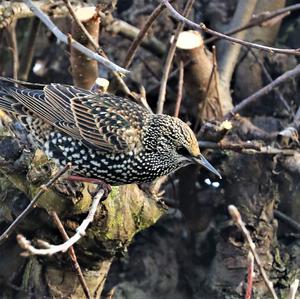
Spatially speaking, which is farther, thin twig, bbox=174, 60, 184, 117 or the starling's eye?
thin twig, bbox=174, 60, 184, 117

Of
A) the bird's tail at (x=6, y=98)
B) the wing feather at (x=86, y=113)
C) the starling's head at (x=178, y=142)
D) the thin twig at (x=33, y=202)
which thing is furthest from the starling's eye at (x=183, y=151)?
the thin twig at (x=33, y=202)

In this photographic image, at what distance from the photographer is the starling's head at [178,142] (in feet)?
12.7

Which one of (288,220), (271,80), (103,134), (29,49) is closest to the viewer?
(103,134)

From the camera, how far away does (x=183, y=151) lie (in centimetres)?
393

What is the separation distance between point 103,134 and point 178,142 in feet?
1.23

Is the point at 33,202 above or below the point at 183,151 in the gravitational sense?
above

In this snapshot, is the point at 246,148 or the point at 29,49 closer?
the point at 246,148

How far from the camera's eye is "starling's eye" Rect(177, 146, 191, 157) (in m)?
→ 3.91

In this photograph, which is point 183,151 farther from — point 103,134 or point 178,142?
point 103,134

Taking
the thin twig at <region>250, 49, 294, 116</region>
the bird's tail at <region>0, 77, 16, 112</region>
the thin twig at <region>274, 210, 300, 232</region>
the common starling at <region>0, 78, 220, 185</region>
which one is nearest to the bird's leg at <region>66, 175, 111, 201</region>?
the common starling at <region>0, 78, 220, 185</region>

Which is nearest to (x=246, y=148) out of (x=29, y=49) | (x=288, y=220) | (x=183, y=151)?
(x=183, y=151)

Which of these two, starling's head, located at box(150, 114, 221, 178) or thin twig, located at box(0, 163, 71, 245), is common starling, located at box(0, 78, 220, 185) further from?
thin twig, located at box(0, 163, 71, 245)

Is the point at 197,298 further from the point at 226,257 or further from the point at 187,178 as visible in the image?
the point at 187,178

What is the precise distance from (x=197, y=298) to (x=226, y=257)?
44 cm
